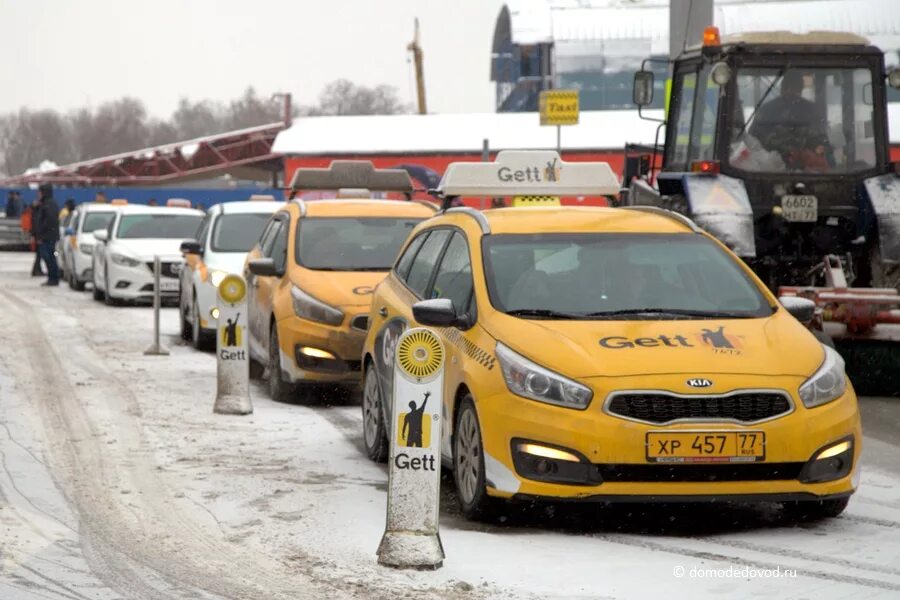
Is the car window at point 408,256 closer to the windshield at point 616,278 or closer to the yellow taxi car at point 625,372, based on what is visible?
the yellow taxi car at point 625,372

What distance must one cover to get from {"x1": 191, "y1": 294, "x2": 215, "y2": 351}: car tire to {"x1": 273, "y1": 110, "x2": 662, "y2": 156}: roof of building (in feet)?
89.7

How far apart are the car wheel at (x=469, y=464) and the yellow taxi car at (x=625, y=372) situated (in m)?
0.01

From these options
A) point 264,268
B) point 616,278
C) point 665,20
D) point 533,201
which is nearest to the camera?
point 616,278

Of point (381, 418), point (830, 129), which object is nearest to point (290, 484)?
point (381, 418)

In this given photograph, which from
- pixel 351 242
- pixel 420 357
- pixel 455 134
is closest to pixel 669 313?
pixel 420 357

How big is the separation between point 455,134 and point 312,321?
34.3 meters

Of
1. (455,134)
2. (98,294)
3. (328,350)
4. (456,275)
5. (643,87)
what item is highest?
(643,87)

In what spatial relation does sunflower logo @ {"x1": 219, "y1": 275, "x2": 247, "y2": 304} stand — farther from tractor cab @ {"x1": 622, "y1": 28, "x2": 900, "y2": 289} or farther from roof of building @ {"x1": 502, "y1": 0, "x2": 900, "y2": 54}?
roof of building @ {"x1": 502, "y1": 0, "x2": 900, "y2": 54}

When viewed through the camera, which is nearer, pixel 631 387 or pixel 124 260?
pixel 631 387

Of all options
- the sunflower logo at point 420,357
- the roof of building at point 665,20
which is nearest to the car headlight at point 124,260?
the sunflower logo at point 420,357

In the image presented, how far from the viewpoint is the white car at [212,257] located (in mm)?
17641

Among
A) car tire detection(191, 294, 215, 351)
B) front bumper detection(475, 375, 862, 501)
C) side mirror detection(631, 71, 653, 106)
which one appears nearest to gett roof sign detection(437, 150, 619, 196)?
side mirror detection(631, 71, 653, 106)

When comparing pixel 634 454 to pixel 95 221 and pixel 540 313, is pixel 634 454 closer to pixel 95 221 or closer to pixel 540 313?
pixel 540 313

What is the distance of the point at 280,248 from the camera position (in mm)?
14336
